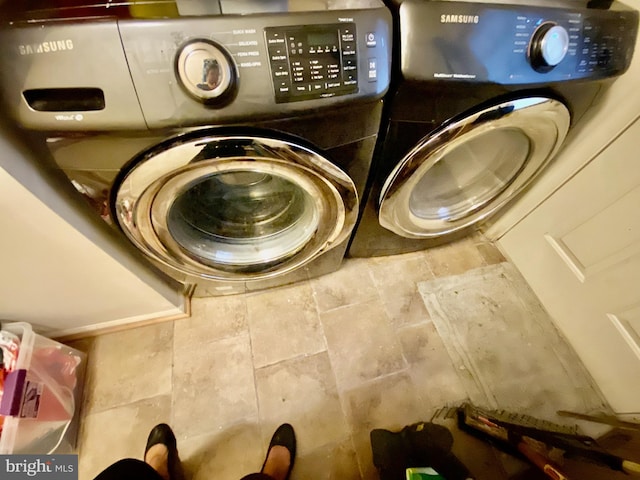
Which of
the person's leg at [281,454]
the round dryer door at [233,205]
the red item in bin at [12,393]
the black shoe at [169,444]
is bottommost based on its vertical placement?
the person's leg at [281,454]

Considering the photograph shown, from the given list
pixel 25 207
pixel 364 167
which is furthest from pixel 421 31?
pixel 25 207

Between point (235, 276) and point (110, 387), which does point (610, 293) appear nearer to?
point (235, 276)

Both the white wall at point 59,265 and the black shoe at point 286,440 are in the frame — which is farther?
the black shoe at point 286,440

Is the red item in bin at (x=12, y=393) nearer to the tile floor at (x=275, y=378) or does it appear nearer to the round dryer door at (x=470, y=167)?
the tile floor at (x=275, y=378)

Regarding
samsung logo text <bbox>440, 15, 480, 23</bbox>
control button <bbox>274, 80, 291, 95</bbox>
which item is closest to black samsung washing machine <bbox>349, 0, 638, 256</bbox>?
samsung logo text <bbox>440, 15, 480, 23</bbox>

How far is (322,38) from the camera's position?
606mm

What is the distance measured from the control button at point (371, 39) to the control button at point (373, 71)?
2 centimetres

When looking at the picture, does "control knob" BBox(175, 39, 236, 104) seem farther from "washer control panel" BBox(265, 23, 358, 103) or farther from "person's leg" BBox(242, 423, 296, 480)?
"person's leg" BBox(242, 423, 296, 480)

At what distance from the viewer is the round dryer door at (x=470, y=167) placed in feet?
2.64

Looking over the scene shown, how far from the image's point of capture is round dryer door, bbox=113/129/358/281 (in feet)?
2.15

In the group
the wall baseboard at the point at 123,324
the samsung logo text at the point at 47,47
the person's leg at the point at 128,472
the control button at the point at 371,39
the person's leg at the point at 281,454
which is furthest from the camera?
the wall baseboard at the point at 123,324

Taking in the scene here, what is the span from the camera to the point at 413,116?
756 mm

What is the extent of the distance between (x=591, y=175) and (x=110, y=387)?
1.55 m
